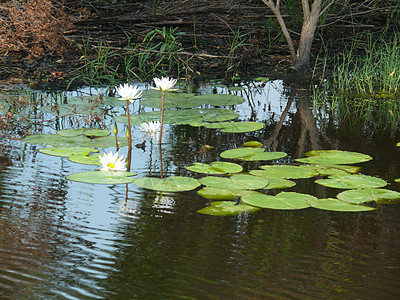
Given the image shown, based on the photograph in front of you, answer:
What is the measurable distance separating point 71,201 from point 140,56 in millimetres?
3365

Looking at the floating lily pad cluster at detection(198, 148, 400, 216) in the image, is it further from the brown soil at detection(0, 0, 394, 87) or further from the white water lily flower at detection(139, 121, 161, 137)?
the brown soil at detection(0, 0, 394, 87)

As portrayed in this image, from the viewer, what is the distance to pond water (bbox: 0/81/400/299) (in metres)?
1.69

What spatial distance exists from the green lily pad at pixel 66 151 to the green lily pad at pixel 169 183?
1.83 ft

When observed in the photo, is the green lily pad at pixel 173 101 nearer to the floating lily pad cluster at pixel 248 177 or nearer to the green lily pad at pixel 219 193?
the floating lily pad cluster at pixel 248 177

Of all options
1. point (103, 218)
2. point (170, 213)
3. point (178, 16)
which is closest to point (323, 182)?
point (170, 213)

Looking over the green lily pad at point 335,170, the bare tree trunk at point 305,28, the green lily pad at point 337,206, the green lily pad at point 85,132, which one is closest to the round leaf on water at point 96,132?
the green lily pad at point 85,132

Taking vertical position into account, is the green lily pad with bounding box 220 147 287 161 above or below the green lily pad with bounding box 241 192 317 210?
above

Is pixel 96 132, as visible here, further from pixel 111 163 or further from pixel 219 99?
pixel 219 99

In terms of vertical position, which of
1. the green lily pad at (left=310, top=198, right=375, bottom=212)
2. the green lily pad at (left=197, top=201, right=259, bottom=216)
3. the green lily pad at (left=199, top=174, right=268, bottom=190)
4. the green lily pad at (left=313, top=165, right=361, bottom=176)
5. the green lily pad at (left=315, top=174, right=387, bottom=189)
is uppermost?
the green lily pad at (left=313, top=165, right=361, bottom=176)

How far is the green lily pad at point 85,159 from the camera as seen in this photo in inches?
115

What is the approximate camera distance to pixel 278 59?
6066 millimetres

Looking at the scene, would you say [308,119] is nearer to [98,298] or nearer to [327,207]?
[327,207]

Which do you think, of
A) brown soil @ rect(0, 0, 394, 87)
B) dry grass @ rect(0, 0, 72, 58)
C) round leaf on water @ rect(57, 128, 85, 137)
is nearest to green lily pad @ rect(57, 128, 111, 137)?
round leaf on water @ rect(57, 128, 85, 137)

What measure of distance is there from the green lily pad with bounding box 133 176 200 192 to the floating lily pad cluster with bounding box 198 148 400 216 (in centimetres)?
6
